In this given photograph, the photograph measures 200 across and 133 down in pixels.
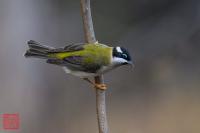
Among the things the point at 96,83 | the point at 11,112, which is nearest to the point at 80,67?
the point at 96,83

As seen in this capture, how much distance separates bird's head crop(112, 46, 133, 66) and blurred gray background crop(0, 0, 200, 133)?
1080 millimetres

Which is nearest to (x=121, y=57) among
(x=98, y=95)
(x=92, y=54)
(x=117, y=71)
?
(x=92, y=54)

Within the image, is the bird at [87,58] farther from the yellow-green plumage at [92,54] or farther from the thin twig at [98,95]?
the thin twig at [98,95]

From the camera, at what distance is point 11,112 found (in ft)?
9.13

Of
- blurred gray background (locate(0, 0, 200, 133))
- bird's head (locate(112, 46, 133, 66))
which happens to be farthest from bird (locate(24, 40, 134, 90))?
blurred gray background (locate(0, 0, 200, 133))

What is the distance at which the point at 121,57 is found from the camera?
1847 millimetres

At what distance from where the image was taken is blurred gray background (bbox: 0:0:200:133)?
2848mm

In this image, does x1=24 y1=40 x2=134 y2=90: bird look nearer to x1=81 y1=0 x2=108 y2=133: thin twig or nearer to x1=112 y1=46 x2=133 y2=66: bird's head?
x1=112 y1=46 x2=133 y2=66: bird's head

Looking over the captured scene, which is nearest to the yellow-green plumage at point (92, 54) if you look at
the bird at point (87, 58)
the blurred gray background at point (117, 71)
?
the bird at point (87, 58)

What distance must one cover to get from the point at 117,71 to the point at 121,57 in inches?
58.9

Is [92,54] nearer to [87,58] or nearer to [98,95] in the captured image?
[87,58]

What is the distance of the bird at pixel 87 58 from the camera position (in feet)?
6.05

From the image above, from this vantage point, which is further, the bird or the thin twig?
the bird

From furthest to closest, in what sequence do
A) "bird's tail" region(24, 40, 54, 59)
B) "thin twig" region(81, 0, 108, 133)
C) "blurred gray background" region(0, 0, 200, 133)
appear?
1. "blurred gray background" region(0, 0, 200, 133)
2. "bird's tail" region(24, 40, 54, 59)
3. "thin twig" region(81, 0, 108, 133)
